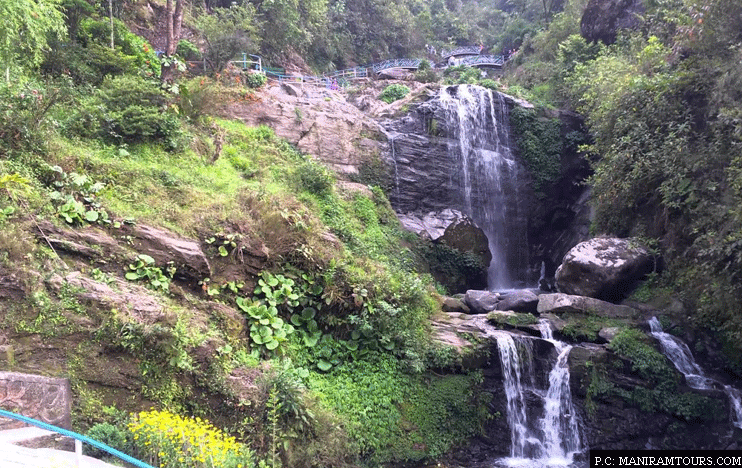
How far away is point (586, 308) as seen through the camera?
469 inches

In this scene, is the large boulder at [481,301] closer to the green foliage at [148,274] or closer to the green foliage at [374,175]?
the green foliage at [374,175]

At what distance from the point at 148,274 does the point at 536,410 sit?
24.9 ft

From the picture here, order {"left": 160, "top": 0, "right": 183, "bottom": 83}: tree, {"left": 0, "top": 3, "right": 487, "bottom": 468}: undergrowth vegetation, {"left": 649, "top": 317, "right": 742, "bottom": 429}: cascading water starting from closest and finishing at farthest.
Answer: {"left": 0, "top": 3, "right": 487, "bottom": 468}: undergrowth vegetation, {"left": 649, "top": 317, "right": 742, "bottom": 429}: cascading water, {"left": 160, "top": 0, "right": 183, "bottom": 83}: tree

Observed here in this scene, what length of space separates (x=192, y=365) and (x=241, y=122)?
33.9 ft

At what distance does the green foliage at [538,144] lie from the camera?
19641mm

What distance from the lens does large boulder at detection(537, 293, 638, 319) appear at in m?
11.8

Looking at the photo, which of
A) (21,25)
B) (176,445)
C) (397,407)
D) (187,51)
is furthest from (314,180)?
(187,51)

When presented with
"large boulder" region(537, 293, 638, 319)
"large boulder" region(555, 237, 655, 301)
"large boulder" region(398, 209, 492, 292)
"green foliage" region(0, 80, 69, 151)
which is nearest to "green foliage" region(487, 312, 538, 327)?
"large boulder" region(537, 293, 638, 319)

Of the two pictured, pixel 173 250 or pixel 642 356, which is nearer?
pixel 173 250

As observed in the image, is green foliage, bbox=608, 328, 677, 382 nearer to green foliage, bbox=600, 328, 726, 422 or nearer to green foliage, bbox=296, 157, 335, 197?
green foliage, bbox=600, 328, 726, 422

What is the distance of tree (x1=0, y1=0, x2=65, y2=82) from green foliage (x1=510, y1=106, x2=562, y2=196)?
15265 mm

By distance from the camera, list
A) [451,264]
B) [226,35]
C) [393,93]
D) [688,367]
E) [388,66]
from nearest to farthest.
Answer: [688,367]
[451,264]
[226,35]
[393,93]
[388,66]

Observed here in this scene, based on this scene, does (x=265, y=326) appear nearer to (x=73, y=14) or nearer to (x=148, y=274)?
(x=148, y=274)

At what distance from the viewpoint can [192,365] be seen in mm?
7465
